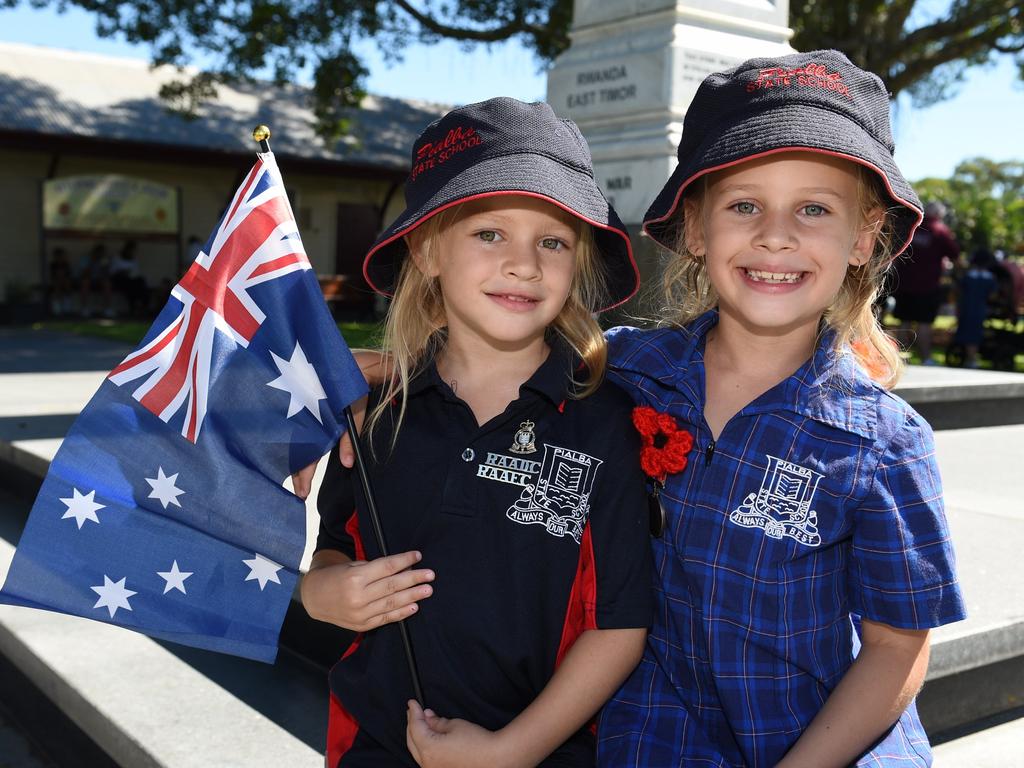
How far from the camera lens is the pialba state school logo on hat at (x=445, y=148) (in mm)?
1835

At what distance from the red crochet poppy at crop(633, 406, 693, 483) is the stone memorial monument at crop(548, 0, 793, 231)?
133 inches

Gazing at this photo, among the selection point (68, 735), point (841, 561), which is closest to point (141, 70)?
point (68, 735)

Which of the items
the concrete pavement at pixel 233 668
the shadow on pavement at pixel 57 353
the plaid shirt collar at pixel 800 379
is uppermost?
the plaid shirt collar at pixel 800 379

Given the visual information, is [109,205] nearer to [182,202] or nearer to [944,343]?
[182,202]

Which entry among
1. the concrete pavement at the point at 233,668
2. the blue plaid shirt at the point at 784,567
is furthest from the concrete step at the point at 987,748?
the blue plaid shirt at the point at 784,567

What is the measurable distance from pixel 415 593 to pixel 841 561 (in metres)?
0.74

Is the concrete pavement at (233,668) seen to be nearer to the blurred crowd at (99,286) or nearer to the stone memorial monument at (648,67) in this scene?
the stone memorial monument at (648,67)

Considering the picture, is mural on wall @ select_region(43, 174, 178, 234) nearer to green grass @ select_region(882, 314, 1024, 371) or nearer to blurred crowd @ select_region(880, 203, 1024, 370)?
green grass @ select_region(882, 314, 1024, 371)

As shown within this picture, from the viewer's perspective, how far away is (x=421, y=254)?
6.77 feet

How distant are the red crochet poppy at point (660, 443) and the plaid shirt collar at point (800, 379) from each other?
10cm

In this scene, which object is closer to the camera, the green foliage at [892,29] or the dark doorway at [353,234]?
the green foliage at [892,29]

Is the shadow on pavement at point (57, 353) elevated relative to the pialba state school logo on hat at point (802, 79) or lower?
lower

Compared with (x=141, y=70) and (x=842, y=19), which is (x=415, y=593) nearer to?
(x=842, y=19)

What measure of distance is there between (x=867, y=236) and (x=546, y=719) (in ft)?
3.45
